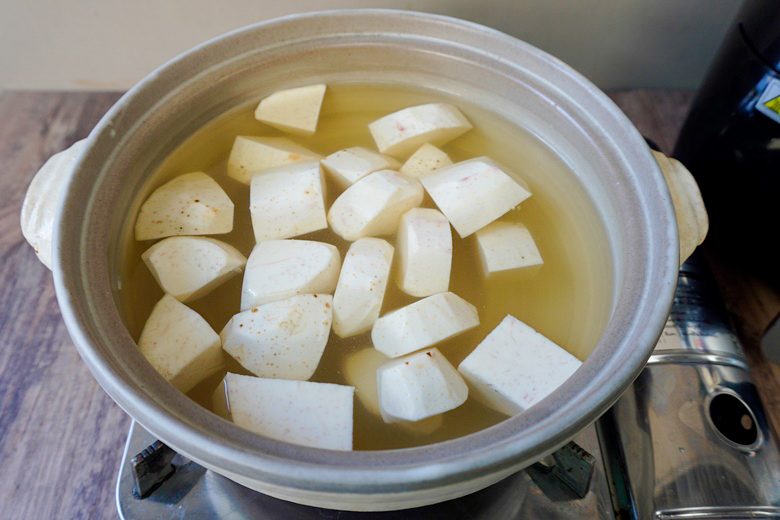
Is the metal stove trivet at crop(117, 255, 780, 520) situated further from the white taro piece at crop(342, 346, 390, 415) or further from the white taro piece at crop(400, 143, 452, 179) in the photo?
the white taro piece at crop(400, 143, 452, 179)

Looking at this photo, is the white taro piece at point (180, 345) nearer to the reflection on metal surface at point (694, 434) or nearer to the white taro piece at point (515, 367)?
the white taro piece at point (515, 367)

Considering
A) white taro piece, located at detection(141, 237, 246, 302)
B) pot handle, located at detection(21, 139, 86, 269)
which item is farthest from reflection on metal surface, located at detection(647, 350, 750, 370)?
pot handle, located at detection(21, 139, 86, 269)

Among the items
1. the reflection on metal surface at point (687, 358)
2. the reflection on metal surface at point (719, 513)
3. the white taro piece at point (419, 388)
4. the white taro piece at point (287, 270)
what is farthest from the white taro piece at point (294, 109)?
the reflection on metal surface at point (719, 513)

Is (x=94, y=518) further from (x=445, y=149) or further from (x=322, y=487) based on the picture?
(x=445, y=149)

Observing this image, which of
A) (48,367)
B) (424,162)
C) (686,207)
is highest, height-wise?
(686,207)

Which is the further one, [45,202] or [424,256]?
[424,256]

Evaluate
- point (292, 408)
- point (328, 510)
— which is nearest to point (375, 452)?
point (292, 408)

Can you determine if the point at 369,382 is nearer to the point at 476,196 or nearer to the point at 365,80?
the point at 476,196
